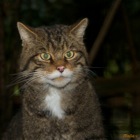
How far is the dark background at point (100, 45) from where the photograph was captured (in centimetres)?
740

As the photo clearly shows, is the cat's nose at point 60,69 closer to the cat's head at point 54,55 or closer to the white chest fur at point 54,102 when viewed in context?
the cat's head at point 54,55

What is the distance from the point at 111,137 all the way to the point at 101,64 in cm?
233

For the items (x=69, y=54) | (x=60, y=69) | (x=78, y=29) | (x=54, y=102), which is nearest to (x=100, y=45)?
(x=78, y=29)

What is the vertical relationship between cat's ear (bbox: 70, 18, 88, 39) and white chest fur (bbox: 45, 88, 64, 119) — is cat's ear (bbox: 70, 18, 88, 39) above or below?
above

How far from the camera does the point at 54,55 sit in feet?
17.5

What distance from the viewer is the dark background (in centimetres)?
740

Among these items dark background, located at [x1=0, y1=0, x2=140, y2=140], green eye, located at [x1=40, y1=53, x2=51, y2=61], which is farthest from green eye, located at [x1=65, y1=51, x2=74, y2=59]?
dark background, located at [x1=0, y1=0, x2=140, y2=140]

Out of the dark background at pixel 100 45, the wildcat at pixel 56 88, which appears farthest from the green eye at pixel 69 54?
the dark background at pixel 100 45

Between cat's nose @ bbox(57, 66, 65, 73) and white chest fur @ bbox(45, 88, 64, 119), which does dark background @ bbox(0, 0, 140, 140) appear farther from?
cat's nose @ bbox(57, 66, 65, 73)

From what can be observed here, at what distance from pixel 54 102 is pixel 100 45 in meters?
2.39

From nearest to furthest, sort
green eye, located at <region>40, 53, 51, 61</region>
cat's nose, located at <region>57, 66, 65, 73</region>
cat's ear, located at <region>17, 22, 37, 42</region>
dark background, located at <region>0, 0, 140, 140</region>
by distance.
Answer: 1. cat's nose, located at <region>57, 66, 65, 73</region>
2. green eye, located at <region>40, 53, 51, 61</region>
3. cat's ear, located at <region>17, 22, 37, 42</region>
4. dark background, located at <region>0, 0, 140, 140</region>

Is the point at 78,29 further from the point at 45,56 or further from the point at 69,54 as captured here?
the point at 45,56

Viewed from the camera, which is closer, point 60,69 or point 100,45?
point 60,69

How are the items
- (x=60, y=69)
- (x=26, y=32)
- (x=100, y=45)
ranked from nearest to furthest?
(x=60, y=69) → (x=26, y=32) → (x=100, y=45)
